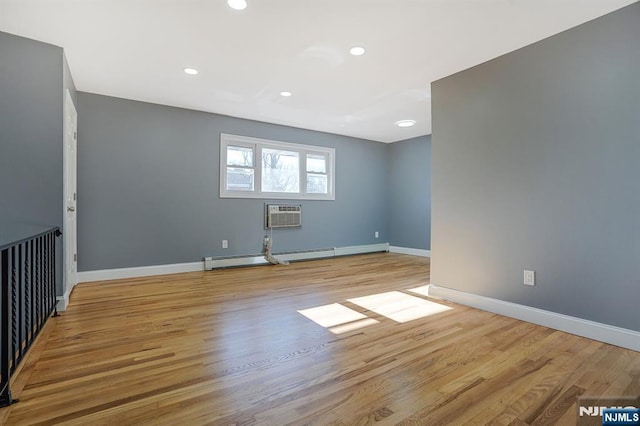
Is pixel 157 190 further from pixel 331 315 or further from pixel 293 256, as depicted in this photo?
pixel 331 315

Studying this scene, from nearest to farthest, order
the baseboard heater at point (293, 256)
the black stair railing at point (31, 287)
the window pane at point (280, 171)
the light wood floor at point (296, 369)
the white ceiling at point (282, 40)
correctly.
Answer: the light wood floor at point (296, 369)
the black stair railing at point (31, 287)
the white ceiling at point (282, 40)
the baseboard heater at point (293, 256)
the window pane at point (280, 171)

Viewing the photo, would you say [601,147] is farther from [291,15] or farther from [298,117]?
Answer: [298,117]

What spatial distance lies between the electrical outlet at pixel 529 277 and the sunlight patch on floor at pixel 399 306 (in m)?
0.70

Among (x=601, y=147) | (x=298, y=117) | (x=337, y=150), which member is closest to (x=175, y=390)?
(x=601, y=147)

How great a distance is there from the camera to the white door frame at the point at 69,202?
2.82 metres

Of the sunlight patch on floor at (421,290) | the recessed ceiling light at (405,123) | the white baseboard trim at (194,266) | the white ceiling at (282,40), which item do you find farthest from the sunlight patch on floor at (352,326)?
the recessed ceiling light at (405,123)

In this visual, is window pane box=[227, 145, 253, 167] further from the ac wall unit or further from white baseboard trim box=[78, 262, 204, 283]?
white baseboard trim box=[78, 262, 204, 283]

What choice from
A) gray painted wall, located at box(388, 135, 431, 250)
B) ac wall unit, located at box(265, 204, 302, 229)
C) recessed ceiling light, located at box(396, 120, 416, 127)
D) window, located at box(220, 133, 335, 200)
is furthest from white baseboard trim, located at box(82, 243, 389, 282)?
recessed ceiling light, located at box(396, 120, 416, 127)

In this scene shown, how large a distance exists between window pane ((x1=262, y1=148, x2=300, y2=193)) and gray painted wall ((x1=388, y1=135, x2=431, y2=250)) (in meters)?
2.34

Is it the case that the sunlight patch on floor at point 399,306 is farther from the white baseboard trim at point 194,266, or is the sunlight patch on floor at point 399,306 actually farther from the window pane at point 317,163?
the window pane at point 317,163

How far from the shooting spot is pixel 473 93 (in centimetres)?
301

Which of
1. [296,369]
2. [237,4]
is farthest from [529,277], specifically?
[237,4]

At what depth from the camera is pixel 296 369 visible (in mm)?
1763

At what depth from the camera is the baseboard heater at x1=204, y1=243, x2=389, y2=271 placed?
462cm
